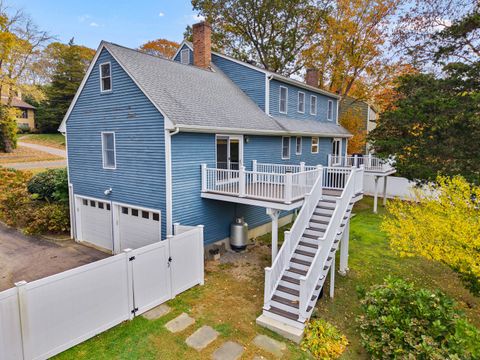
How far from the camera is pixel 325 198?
10.1 meters

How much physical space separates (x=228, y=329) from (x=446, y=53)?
1129 centimetres

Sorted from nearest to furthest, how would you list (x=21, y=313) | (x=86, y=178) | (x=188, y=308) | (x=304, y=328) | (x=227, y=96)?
(x=21, y=313) < (x=304, y=328) < (x=188, y=308) < (x=86, y=178) < (x=227, y=96)

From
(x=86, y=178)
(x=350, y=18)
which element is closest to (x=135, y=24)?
(x=350, y=18)

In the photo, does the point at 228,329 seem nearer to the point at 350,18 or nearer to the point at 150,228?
the point at 150,228

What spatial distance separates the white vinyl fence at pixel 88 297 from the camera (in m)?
5.26

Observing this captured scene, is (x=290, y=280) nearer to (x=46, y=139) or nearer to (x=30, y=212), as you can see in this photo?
(x=30, y=212)

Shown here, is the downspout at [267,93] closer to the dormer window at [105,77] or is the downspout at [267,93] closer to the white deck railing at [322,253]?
the white deck railing at [322,253]

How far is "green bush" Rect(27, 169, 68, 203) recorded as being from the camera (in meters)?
14.6

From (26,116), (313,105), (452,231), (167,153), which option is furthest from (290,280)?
(26,116)

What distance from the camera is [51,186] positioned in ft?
50.8

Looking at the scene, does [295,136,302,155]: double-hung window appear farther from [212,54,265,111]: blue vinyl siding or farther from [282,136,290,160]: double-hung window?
[212,54,265,111]: blue vinyl siding

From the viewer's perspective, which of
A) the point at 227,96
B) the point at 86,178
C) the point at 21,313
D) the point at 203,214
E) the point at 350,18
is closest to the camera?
the point at 21,313

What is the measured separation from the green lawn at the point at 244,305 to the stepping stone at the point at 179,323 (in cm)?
15

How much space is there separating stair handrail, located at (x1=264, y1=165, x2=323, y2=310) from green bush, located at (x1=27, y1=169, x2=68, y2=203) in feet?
38.2
